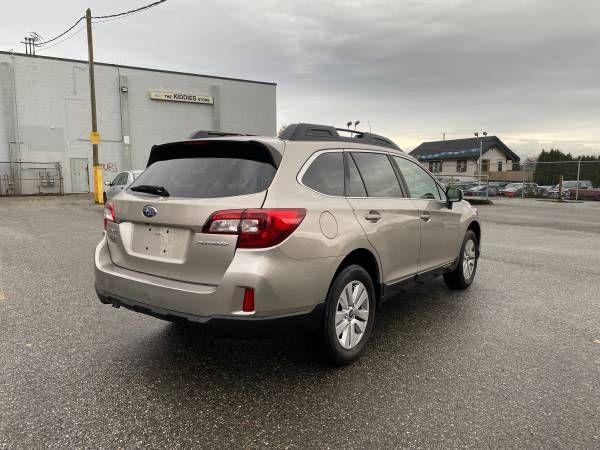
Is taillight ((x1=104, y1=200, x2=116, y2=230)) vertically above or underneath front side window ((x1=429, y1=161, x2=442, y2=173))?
underneath

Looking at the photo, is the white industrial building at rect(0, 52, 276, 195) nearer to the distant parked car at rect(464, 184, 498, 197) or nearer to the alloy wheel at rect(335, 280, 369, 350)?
the distant parked car at rect(464, 184, 498, 197)

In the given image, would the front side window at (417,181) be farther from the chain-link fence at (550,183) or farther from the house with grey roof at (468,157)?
the house with grey roof at (468,157)

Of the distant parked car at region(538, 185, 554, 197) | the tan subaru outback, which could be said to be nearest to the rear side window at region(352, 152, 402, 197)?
the tan subaru outback

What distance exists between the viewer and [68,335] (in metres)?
4.05

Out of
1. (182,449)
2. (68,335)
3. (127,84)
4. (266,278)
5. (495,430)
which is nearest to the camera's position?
(182,449)

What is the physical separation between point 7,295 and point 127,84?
2883cm

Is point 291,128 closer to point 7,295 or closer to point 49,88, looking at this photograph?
point 7,295

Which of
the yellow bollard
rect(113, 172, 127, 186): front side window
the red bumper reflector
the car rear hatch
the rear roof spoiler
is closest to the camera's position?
the red bumper reflector

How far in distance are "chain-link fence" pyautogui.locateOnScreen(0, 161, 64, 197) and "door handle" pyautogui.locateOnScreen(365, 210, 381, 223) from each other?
95.2ft

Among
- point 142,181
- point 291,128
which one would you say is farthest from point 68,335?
point 291,128

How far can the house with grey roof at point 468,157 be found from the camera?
55.3m

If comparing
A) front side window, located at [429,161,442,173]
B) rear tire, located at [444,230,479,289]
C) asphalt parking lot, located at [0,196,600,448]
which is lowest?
asphalt parking lot, located at [0,196,600,448]

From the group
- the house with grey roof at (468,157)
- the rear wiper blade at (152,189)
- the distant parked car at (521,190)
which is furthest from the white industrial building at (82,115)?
the house with grey roof at (468,157)

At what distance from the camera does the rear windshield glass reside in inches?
121
